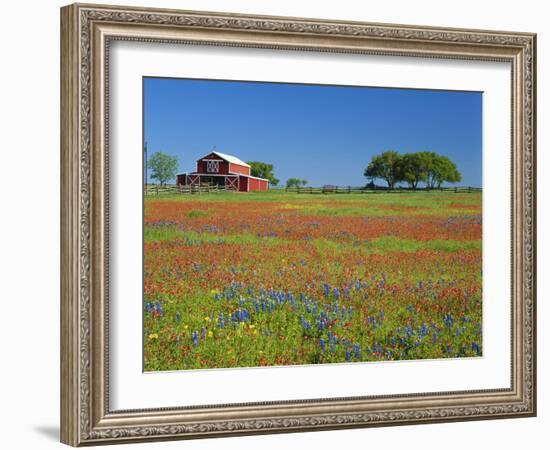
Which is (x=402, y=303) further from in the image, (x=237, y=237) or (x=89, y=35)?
(x=89, y=35)

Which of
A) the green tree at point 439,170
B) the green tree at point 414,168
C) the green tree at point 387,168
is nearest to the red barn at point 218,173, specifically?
the green tree at point 387,168

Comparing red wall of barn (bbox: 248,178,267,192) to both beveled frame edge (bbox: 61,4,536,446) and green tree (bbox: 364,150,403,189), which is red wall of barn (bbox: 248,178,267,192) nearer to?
green tree (bbox: 364,150,403,189)

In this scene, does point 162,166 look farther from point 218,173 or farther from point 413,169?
point 413,169

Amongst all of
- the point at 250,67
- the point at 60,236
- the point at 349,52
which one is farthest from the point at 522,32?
the point at 60,236

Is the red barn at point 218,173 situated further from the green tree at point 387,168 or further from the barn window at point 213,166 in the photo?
the green tree at point 387,168

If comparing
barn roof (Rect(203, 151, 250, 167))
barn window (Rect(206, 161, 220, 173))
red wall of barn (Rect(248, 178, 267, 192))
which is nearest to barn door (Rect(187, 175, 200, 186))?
barn window (Rect(206, 161, 220, 173))
